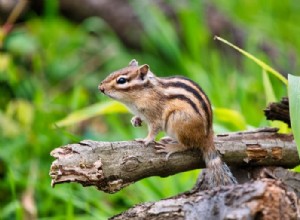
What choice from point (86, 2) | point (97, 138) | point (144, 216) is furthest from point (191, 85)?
point (86, 2)

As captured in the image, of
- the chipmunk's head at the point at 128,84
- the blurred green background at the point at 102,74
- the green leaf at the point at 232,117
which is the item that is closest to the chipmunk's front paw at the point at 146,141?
the chipmunk's head at the point at 128,84

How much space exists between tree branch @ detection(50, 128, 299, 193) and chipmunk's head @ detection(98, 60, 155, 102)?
0.48 meters

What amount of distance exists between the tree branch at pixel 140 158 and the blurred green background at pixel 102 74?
2.52 ft

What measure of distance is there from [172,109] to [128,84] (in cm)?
30

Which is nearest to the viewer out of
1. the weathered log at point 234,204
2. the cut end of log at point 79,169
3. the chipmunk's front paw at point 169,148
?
the weathered log at point 234,204

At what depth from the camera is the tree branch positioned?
2.90m

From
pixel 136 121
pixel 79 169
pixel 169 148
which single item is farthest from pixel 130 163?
pixel 136 121

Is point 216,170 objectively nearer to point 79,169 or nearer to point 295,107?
point 295,107

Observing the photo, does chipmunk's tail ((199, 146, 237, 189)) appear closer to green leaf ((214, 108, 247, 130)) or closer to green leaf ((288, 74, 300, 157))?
green leaf ((288, 74, 300, 157))

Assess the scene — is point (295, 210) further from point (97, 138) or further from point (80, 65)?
point (80, 65)

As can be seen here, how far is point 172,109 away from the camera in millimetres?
3609

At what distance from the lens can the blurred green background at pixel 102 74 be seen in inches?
195

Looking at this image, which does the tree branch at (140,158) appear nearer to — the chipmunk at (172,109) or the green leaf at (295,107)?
the chipmunk at (172,109)

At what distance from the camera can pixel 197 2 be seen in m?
7.67
